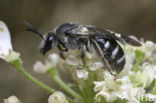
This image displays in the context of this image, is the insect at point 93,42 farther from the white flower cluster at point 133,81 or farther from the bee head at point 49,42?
the white flower cluster at point 133,81

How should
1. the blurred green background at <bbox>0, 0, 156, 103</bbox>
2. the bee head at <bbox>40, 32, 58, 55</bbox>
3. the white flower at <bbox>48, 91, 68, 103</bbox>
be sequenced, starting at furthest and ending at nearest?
the blurred green background at <bbox>0, 0, 156, 103</bbox>, the bee head at <bbox>40, 32, 58, 55</bbox>, the white flower at <bbox>48, 91, 68, 103</bbox>

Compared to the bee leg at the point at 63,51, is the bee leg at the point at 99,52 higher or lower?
lower

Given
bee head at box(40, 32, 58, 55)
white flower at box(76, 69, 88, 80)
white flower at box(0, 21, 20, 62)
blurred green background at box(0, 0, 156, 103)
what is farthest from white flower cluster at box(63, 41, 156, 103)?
blurred green background at box(0, 0, 156, 103)

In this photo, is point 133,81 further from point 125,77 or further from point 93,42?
point 93,42

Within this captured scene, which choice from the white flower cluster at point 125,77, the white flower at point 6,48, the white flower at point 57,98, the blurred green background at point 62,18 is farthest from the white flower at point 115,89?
the blurred green background at point 62,18

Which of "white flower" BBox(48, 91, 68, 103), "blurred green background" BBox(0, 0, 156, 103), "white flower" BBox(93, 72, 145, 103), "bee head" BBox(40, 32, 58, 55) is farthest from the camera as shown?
"blurred green background" BBox(0, 0, 156, 103)

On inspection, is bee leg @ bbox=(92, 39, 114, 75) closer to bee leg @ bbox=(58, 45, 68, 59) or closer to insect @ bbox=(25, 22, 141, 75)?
insect @ bbox=(25, 22, 141, 75)

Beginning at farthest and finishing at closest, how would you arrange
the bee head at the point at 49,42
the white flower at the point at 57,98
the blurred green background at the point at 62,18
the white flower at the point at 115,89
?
the blurred green background at the point at 62,18 < the bee head at the point at 49,42 < the white flower at the point at 57,98 < the white flower at the point at 115,89
